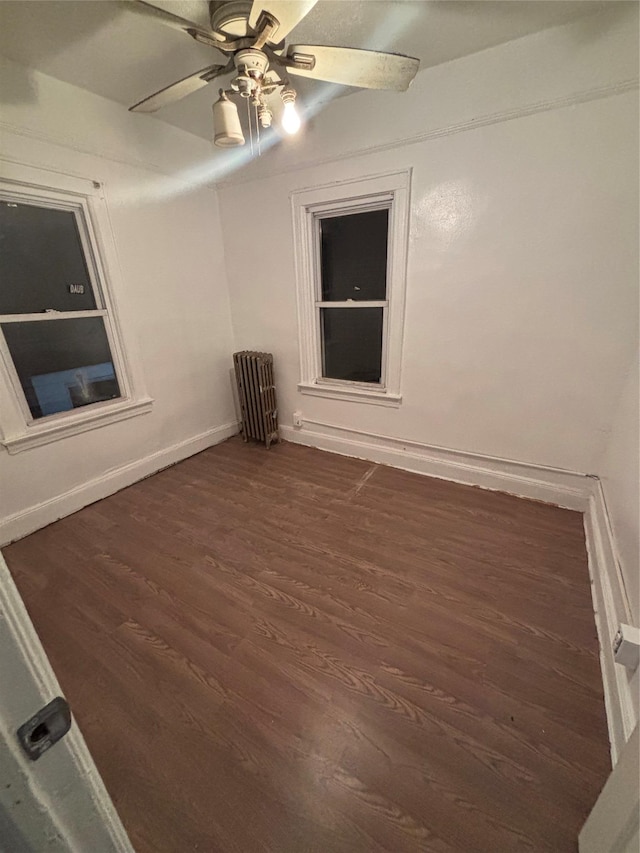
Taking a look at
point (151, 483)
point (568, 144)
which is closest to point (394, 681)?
point (151, 483)

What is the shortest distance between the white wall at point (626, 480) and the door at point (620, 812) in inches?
25.7

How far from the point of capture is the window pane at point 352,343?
2.71m

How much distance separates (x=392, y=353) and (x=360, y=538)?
140cm

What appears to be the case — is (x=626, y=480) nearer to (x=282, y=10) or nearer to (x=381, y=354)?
(x=381, y=354)

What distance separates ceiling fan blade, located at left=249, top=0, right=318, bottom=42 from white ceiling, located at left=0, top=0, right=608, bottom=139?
0.64m

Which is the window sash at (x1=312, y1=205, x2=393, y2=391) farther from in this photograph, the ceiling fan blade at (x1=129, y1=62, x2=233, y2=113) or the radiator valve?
the radiator valve

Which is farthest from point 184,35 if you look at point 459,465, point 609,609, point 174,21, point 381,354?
point 609,609

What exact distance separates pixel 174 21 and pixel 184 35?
0.68m

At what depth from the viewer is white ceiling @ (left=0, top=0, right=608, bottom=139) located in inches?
58.3

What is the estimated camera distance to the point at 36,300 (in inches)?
80.6

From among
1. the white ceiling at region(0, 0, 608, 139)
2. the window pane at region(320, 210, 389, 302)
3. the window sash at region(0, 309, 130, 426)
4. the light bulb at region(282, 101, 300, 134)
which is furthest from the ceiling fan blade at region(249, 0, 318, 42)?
the window sash at region(0, 309, 130, 426)

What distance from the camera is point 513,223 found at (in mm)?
1911

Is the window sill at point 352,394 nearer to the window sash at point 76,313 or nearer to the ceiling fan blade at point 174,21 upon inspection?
the window sash at point 76,313

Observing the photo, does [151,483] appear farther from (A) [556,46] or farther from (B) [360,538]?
(A) [556,46]
